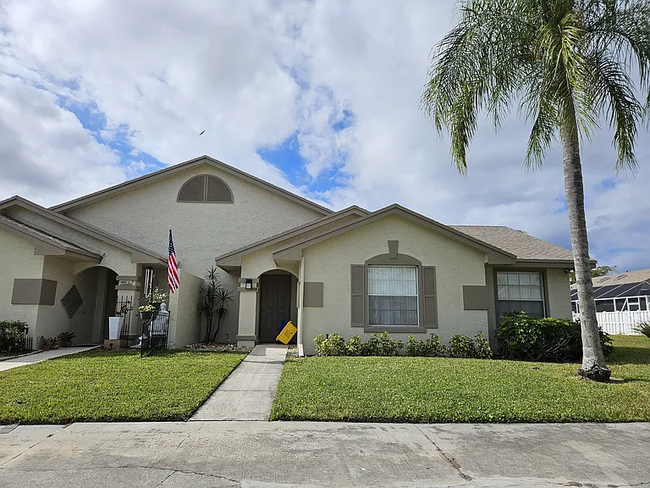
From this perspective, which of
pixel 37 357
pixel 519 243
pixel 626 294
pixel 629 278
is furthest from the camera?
pixel 629 278

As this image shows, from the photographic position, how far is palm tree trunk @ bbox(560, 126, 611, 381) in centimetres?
871

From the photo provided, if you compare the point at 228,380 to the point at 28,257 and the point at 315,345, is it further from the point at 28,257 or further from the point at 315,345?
the point at 28,257

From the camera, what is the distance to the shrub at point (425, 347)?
12055 millimetres

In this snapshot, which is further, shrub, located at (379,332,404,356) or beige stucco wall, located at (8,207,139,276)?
beige stucco wall, located at (8,207,139,276)

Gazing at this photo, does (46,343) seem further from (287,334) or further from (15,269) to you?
(287,334)

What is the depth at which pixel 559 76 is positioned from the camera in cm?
870

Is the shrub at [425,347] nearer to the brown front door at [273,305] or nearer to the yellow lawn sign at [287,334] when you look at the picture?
the yellow lawn sign at [287,334]

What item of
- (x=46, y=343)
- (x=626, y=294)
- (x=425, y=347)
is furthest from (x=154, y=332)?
(x=626, y=294)

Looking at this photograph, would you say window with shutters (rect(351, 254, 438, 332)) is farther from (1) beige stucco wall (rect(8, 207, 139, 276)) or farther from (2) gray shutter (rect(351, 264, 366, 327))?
(1) beige stucco wall (rect(8, 207, 139, 276))

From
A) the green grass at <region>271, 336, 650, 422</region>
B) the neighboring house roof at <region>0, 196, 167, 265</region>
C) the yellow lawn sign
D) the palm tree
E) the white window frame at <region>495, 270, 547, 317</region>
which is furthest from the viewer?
the yellow lawn sign

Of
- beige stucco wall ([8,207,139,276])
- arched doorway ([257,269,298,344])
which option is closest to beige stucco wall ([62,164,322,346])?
arched doorway ([257,269,298,344])

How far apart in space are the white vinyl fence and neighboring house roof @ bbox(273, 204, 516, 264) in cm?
1569

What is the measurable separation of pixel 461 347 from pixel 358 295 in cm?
306

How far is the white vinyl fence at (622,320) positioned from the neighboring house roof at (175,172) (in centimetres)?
1769
